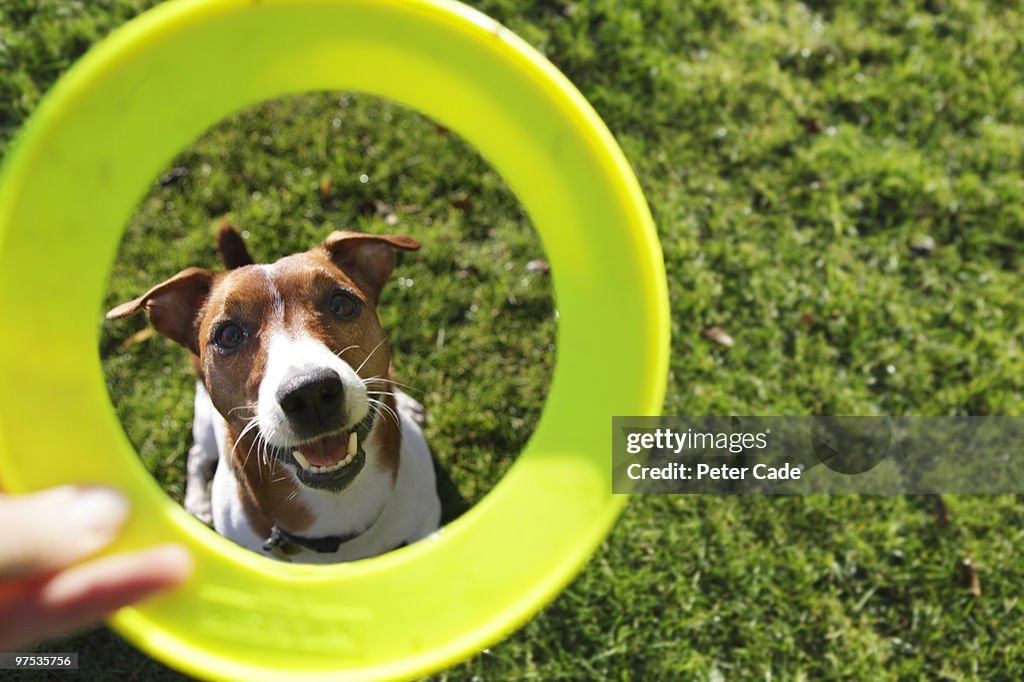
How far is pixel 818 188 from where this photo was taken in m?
5.60

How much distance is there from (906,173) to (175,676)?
5.54 meters

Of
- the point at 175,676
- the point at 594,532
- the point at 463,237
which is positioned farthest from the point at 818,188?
the point at 175,676

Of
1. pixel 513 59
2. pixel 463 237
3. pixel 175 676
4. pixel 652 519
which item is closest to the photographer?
pixel 513 59

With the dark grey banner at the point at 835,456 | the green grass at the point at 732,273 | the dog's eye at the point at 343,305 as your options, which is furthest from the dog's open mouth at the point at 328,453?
the dark grey banner at the point at 835,456

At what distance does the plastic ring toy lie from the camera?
110 inches

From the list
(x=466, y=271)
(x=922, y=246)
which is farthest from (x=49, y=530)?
(x=922, y=246)

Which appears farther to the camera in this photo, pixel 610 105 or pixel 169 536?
pixel 610 105

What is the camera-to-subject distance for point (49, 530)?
6.74ft

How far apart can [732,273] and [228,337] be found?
3327 mm

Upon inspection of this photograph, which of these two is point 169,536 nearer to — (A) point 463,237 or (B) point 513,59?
(B) point 513,59

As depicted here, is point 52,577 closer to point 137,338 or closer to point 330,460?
point 330,460

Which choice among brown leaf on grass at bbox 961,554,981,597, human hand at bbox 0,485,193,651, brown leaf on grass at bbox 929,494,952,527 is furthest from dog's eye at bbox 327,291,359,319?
brown leaf on grass at bbox 961,554,981,597

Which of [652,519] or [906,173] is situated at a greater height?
[906,173]

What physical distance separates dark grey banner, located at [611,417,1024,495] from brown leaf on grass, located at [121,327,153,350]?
122 inches
